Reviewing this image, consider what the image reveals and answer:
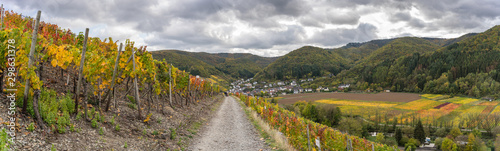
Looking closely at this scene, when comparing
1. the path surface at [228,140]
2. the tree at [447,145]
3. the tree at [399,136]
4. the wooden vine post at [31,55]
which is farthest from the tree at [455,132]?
the wooden vine post at [31,55]

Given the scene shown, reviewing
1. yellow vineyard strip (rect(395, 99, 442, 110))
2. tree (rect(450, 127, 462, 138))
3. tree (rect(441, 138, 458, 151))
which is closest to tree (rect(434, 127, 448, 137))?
tree (rect(450, 127, 462, 138))

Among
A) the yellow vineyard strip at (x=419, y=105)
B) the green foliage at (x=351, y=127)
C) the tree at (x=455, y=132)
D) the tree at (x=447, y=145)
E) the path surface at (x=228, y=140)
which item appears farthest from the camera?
the yellow vineyard strip at (x=419, y=105)

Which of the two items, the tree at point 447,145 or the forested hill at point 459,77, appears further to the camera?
the forested hill at point 459,77

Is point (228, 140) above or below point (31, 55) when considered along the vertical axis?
below

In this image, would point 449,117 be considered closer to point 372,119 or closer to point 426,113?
point 426,113

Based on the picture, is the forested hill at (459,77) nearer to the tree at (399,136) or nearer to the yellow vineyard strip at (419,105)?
the yellow vineyard strip at (419,105)

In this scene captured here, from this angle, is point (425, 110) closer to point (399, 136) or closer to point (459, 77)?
point (399, 136)

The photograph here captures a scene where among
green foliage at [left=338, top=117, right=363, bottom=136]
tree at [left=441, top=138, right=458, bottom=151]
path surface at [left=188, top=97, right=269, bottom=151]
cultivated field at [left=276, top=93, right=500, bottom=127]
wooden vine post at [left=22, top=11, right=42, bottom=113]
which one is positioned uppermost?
wooden vine post at [left=22, top=11, right=42, bottom=113]

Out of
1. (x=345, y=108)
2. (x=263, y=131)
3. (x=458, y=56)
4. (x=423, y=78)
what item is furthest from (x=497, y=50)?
(x=263, y=131)

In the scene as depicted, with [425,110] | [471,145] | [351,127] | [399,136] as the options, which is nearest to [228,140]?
[351,127]

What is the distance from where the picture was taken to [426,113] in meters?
106

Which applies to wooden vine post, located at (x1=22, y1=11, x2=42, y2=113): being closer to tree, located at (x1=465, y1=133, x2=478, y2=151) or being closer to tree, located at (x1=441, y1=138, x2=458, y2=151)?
tree, located at (x1=441, y1=138, x2=458, y2=151)

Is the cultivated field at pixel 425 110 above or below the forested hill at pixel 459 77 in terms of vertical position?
below

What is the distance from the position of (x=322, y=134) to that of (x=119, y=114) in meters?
10.1
